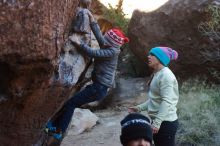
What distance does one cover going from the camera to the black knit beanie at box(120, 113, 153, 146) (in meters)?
3.29

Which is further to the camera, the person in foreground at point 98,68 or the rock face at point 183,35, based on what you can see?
the rock face at point 183,35

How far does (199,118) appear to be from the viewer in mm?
9531

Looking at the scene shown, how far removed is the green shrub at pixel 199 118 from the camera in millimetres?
8875

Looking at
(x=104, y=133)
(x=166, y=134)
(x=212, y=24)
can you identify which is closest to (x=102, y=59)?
(x=166, y=134)

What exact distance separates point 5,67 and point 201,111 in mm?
5883

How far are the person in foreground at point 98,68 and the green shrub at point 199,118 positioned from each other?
306 cm

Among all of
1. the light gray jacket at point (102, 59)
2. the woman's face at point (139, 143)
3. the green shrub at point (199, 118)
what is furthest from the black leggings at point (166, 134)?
the green shrub at point (199, 118)

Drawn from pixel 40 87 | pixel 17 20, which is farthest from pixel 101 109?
pixel 17 20

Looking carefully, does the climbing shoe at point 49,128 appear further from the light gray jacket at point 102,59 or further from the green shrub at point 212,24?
the green shrub at point 212,24

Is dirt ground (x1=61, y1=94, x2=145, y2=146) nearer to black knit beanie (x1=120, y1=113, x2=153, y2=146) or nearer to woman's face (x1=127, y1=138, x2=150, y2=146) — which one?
black knit beanie (x1=120, y1=113, x2=153, y2=146)

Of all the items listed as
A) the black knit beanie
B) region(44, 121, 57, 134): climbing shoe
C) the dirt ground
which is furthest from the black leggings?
the dirt ground

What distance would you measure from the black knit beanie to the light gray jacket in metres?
2.61

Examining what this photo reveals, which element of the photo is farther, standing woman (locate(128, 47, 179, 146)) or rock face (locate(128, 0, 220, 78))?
rock face (locate(128, 0, 220, 78))

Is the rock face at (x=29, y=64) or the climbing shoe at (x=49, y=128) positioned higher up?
the rock face at (x=29, y=64)
